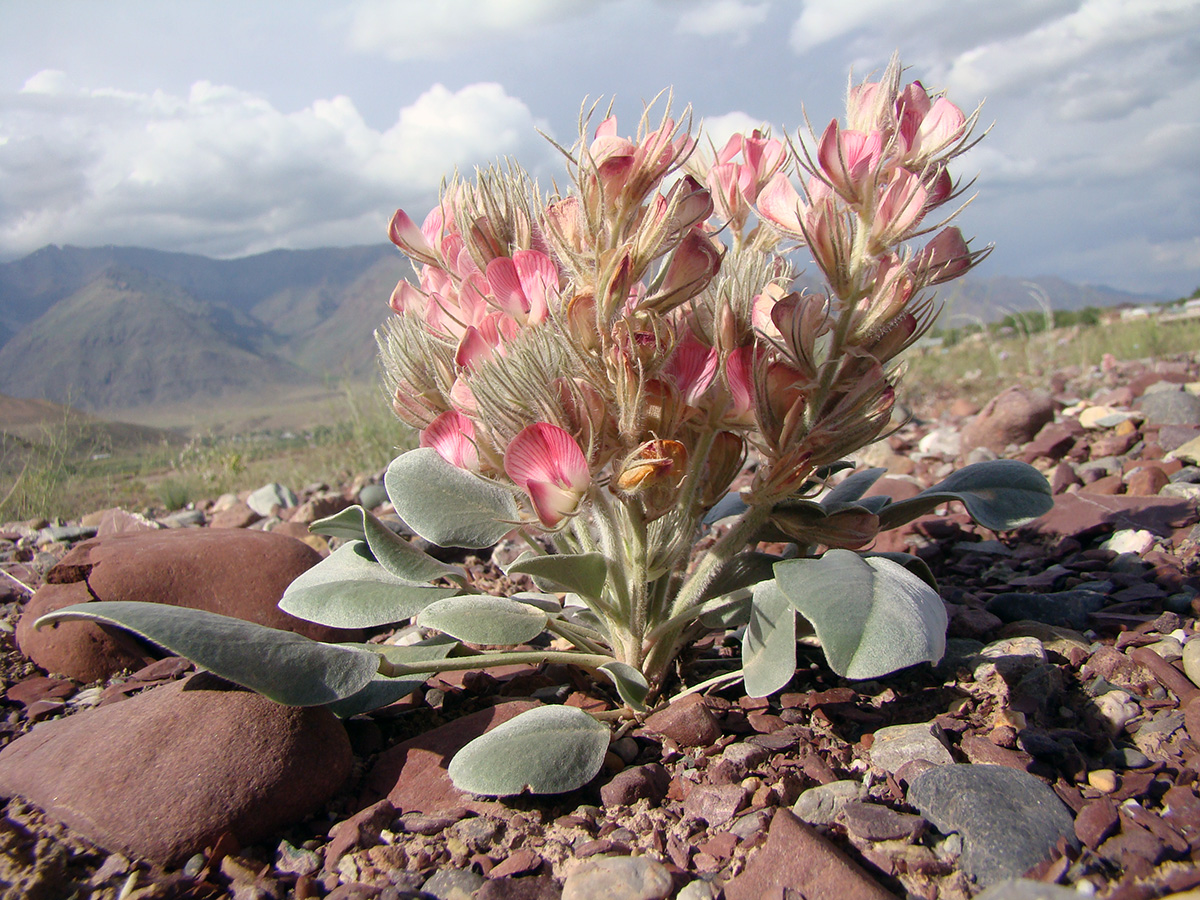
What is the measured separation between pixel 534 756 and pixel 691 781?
1.07ft

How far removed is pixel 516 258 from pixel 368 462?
574cm

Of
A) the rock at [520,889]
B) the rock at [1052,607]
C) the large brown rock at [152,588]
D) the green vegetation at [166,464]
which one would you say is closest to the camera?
the rock at [520,889]

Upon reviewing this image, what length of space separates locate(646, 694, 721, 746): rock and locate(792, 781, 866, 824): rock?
0.24 metres

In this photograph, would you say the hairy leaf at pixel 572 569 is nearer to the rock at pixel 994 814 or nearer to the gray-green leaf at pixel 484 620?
the gray-green leaf at pixel 484 620

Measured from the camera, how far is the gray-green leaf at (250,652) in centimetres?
131

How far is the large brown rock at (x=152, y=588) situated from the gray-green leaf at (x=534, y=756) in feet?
3.38

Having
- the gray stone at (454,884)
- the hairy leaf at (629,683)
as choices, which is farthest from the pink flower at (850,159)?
the gray stone at (454,884)

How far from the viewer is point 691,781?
146cm

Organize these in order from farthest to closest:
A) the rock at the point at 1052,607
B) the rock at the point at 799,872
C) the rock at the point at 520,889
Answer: the rock at the point at 1052,607 → the rock at the point at 520,889 → the rock at the point at 799,872

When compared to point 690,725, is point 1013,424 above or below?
below

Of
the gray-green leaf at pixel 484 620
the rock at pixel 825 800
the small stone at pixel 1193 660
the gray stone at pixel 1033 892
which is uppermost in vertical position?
the gray-green leaf at pixel 484 620

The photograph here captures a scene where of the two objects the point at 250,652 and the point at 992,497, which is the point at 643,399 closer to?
the point at 250,652

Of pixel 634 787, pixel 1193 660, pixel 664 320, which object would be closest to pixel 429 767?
pixel 634 787

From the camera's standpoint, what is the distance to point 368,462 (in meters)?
6.70
